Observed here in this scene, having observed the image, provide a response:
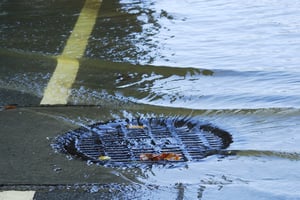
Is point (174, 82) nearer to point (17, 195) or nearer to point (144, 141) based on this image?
point (144, 141)

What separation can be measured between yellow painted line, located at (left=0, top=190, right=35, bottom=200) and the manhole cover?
0.77m

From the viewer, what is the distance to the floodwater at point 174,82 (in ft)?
18.2

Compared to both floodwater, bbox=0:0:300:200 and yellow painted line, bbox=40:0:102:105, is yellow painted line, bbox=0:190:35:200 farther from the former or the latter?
yellow painted line, bbox=40:0:102:105

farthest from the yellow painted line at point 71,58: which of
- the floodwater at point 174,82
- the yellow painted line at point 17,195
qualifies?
the yellow painted line at point 17,195

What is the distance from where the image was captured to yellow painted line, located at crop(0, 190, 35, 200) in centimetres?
522

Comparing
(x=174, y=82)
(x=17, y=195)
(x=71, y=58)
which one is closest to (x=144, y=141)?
→ (x=17, y=195)

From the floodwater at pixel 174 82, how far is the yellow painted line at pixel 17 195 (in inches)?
6.8

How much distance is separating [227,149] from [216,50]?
9.93ft

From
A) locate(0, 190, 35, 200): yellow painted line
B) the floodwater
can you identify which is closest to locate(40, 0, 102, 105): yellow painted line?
the floodwater

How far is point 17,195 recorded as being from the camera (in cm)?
527

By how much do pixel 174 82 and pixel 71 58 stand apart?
1.50 meters

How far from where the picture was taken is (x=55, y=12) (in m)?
10.7

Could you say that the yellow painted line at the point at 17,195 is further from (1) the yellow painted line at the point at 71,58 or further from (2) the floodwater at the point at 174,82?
(1) the yellow painted line at the point at 71,58

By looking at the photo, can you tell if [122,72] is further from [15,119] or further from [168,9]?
[168,9]
